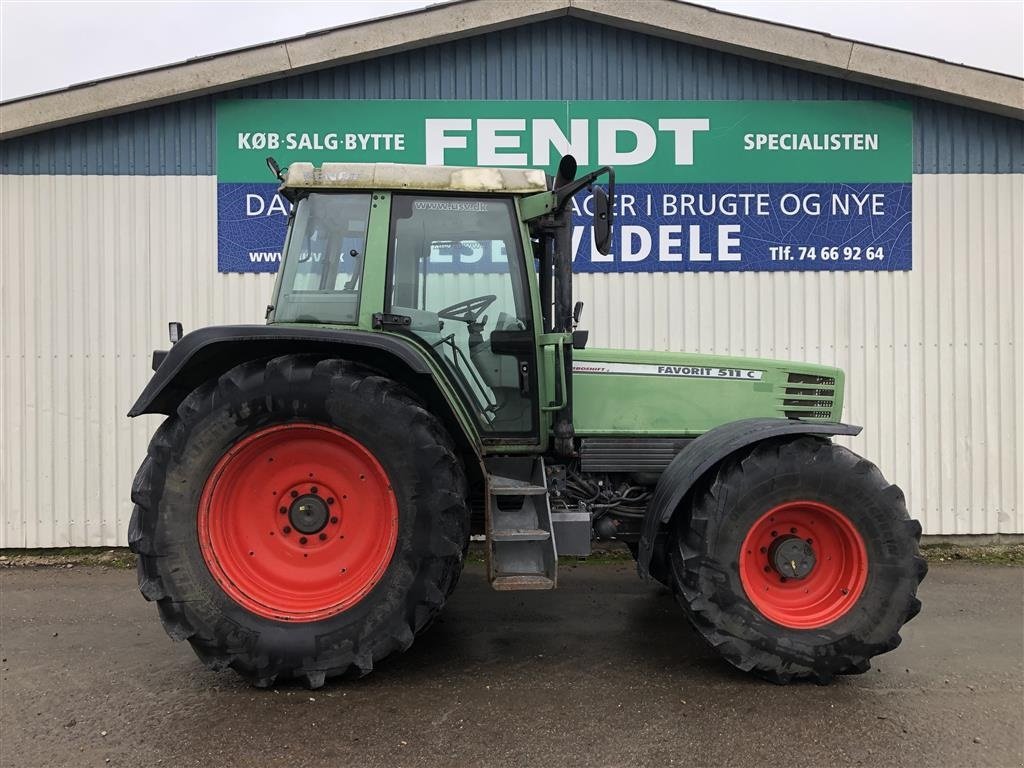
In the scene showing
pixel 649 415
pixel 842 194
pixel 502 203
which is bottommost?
pixel 649 415

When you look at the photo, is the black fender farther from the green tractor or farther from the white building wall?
the white building wall

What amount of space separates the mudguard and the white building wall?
2703 mm

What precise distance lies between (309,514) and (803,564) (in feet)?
8.02

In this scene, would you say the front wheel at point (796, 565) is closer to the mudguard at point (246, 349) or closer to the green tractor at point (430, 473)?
the green tractor at point (430, 473)

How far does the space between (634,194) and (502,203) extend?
270 cm

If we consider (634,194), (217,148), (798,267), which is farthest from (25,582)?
(798,267)

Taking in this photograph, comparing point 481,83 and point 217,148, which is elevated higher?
point 481,83

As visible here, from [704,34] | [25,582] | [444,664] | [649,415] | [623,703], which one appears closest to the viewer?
[623,703]

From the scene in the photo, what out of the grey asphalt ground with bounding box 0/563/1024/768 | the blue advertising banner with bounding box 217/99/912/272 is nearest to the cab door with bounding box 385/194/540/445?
the grey asphalt ground with bounding box 0/563/1024/768

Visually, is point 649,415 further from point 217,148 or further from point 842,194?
point 217,148

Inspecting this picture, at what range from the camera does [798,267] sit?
620cm

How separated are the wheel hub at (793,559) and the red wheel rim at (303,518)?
6.26 feet

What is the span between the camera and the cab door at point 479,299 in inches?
147

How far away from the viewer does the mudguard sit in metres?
3.38
